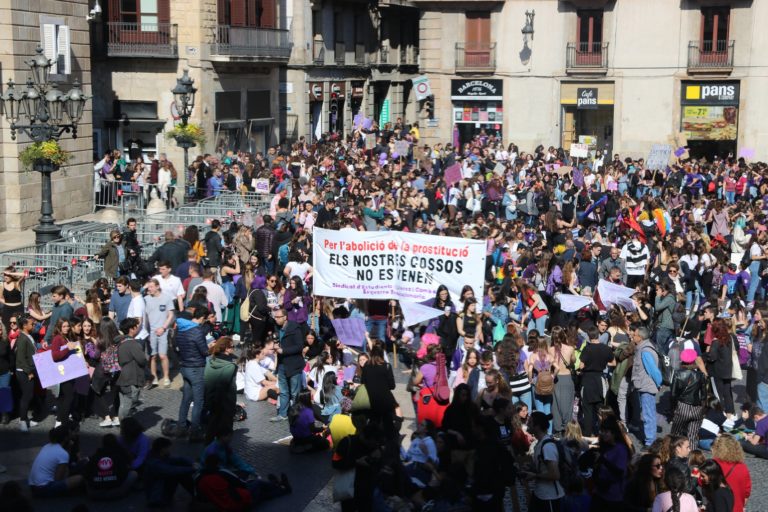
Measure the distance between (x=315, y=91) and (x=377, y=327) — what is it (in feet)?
91.0

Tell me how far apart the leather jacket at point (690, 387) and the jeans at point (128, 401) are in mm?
6444

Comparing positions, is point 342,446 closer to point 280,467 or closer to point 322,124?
point 280,467

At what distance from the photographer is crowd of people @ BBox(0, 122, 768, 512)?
11070mm

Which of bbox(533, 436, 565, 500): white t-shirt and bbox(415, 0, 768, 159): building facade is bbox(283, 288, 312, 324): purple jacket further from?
bbox(415, 0, 768, 159): building facade

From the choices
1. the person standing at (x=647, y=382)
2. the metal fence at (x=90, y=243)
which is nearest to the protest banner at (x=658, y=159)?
the metal fence at (x=90, y=243)

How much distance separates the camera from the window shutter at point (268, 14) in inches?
1469

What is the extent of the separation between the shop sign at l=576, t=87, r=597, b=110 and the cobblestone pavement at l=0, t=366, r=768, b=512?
95.4ft

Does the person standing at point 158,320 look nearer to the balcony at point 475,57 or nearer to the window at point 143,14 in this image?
the window at point 143,14

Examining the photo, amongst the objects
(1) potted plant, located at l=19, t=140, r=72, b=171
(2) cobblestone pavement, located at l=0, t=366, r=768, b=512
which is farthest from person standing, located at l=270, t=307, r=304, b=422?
(1) potted plant, located at l=19, t=140, r=72, b=171

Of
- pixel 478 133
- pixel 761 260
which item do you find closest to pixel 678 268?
pixel 761 260

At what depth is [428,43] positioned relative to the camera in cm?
4628

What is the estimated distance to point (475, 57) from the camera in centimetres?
4553

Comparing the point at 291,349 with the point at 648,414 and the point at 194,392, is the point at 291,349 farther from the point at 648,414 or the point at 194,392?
the point at 648,414

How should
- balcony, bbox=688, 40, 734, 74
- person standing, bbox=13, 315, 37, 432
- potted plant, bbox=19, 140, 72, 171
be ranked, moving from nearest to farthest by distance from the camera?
1. person standing, bbox=13, 315, 37, 432
2. potted plant, bbox=19, 140, 72, 171
3. balcony, bbox=688, 40, 734, 74
